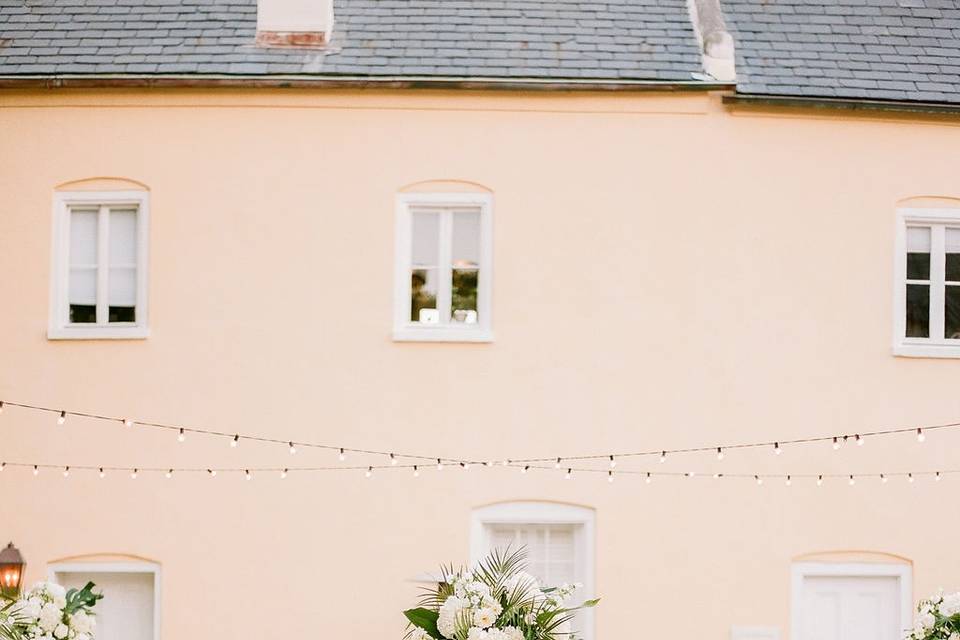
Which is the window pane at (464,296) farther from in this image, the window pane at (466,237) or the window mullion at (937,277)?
the window mullion at (937,277)

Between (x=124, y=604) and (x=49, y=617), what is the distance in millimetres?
2722

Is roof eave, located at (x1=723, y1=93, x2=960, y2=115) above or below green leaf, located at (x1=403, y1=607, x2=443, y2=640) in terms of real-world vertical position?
above

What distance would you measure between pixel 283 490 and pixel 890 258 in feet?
19.4

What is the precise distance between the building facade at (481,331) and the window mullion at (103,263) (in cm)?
3

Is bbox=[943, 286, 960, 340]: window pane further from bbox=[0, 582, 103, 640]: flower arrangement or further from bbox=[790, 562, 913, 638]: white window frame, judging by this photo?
bbox=[0, 582, 103, 640]: flower arrangement

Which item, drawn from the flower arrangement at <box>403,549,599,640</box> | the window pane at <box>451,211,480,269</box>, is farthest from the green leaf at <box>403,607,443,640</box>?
the window pane at <box>451,211,480,269</box>

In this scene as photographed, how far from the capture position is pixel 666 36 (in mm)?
13812

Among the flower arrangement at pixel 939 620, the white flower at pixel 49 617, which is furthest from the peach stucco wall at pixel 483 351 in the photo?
the white flower at pixel 49 617

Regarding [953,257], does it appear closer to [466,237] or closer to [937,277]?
[937,277]

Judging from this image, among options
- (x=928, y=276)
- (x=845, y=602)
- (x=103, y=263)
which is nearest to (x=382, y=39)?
(x=103, y=263)

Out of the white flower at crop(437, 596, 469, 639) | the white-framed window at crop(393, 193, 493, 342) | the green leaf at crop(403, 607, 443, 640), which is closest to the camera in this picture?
the white flower at crop(437, 596, 469, 639)

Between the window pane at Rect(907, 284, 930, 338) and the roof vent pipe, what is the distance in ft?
8.52

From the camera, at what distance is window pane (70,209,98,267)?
13711 millimetres

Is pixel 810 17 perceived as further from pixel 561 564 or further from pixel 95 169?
pixel 95 169
